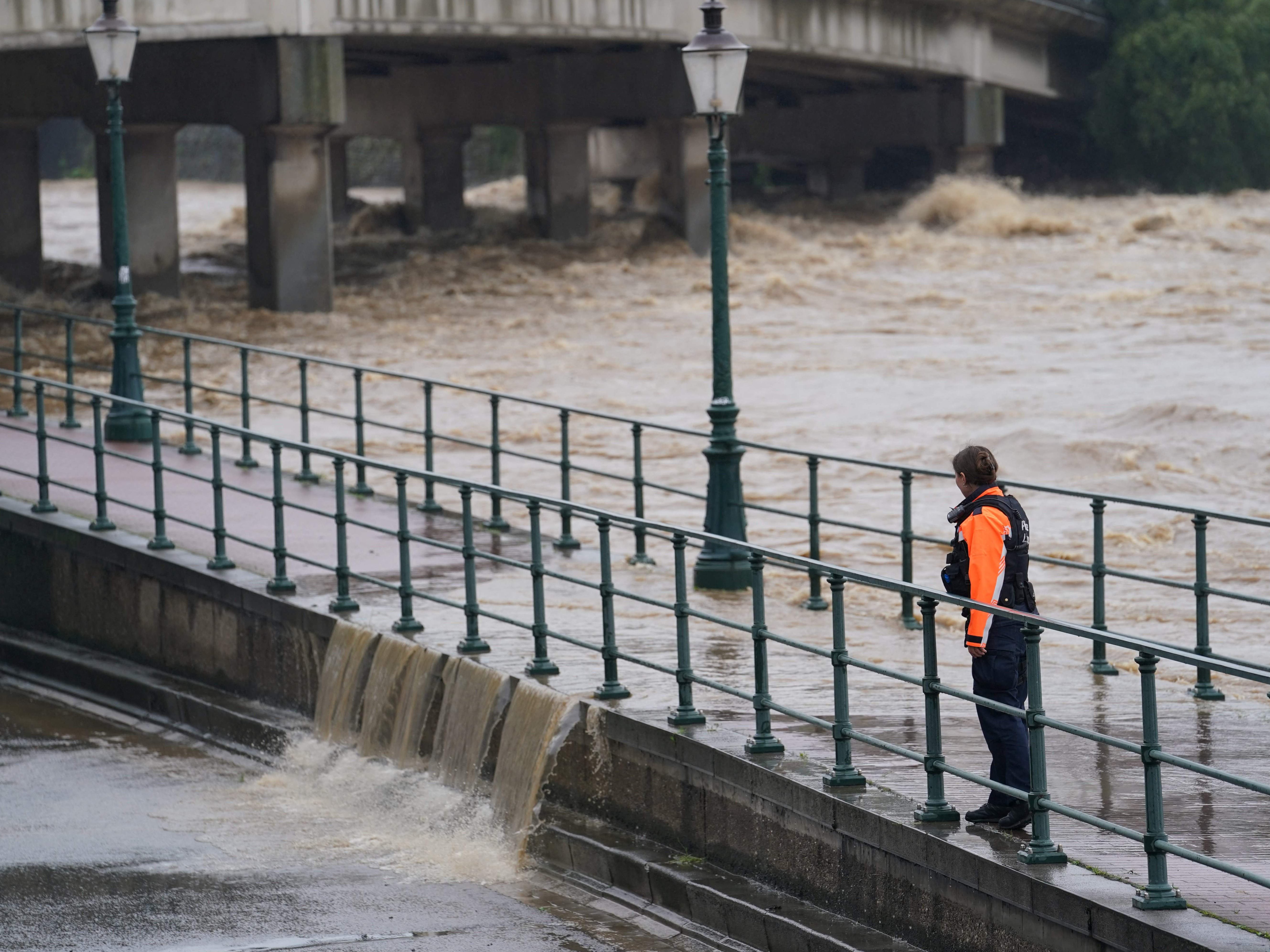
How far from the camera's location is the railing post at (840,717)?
28.0 feet

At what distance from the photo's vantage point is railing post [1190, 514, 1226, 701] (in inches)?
420

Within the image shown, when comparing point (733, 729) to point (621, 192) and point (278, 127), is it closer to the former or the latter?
point (278, 127)

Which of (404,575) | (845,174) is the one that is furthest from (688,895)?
(845,174)

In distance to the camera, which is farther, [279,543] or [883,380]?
[883,380]

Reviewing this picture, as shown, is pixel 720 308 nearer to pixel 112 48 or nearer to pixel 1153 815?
pixel 1153 815

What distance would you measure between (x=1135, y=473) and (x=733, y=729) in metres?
12.6

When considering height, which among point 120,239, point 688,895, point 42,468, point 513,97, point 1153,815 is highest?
point 513,97

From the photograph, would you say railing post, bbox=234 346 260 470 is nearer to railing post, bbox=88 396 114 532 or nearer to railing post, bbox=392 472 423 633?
railing post, bbox=88 396 114 532

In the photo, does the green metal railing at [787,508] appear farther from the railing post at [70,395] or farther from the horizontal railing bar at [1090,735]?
the horizontal railing bar at [1090,735]

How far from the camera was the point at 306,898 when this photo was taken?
9.79 m

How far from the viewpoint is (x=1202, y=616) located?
11023 mm

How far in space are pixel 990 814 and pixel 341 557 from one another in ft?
18.1

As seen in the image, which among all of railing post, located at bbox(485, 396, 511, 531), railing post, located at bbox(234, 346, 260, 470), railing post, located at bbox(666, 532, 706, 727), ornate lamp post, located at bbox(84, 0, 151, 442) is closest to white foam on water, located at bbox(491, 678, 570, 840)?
railing post, located at bbox(666, 532, 706, 727)

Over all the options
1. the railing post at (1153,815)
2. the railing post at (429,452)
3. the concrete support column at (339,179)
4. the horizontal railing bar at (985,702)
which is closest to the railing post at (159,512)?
the railing post at (429,452)
